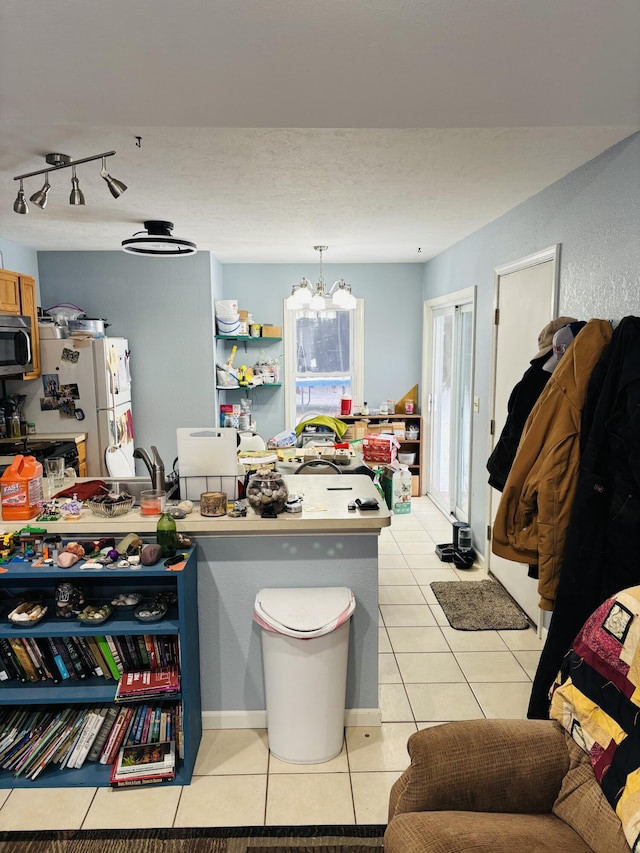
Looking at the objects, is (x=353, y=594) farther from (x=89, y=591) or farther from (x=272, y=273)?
(x=272, y=273)

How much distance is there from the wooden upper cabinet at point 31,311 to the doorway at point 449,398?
3.43 meters

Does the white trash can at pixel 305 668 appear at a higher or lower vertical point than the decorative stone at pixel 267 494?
lower

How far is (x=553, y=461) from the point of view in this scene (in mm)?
2398

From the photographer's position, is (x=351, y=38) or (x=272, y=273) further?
(x=272, y=273)

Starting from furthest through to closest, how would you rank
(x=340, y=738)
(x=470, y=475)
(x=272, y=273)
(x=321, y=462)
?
(x=272, y=273) → (x=470, y=475) → (x=321, y=462) → (x=340, y=738)

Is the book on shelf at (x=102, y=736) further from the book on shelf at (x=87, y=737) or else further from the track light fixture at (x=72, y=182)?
the track light fixture at (x=72, y=182)

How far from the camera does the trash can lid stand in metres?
2.30

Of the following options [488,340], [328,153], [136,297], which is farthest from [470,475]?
[136,297]

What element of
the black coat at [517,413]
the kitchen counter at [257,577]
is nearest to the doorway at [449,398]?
the black coat at [517,413]

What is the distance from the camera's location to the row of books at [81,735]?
7.81 ft

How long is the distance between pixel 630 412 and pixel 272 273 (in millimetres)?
5021

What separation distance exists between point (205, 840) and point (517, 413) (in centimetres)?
211

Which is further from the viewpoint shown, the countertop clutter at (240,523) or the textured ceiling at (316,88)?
the countertop clutter at (240,523)

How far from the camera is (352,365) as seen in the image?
687 centimetres
